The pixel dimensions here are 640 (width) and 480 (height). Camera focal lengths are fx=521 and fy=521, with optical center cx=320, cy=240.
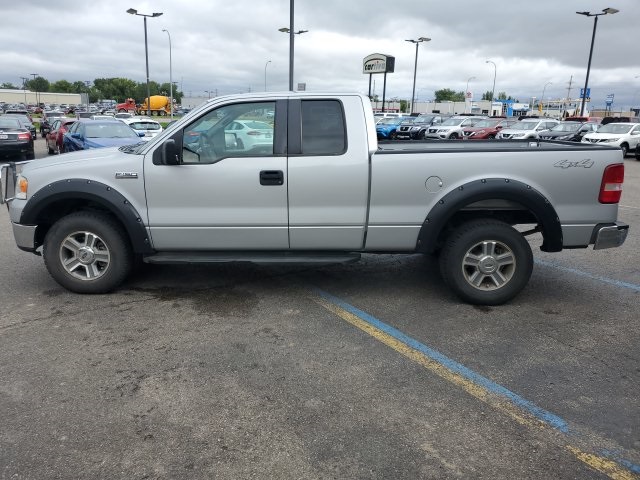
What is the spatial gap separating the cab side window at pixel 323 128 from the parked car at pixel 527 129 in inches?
973

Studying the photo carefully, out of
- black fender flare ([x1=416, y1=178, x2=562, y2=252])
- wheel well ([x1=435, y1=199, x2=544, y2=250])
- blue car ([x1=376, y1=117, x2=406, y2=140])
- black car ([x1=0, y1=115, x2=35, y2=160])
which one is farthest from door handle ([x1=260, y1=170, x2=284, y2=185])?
blue car ([x1=376, y1=117, x2=406, y2=140])

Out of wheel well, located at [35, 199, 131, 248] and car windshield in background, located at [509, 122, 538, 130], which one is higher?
car windshield in background, located at [509, 122, 538, 130]

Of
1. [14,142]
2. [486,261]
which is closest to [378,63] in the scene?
[14,142]

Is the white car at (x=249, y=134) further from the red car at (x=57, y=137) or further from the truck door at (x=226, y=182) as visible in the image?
the red car at (x=57, y=137)

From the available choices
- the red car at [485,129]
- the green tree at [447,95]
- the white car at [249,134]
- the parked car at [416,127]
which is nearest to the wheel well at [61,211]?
the white car at [249,134]

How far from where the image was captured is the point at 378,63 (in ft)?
142

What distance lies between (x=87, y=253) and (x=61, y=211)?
562mm

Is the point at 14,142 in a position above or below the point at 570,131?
below

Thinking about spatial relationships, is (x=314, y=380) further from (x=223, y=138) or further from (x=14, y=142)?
(x=14, y=142)

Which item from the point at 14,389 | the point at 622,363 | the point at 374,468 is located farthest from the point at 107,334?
the point at 622,363

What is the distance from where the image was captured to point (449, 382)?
358 cm

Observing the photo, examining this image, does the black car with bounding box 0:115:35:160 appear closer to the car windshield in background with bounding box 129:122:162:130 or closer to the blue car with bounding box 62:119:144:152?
the car windshield in background with bounding box 129:122:162:130

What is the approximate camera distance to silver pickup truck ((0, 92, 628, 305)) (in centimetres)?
471

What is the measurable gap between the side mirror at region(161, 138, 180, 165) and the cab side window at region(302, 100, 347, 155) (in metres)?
1.14
